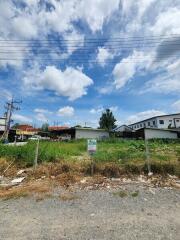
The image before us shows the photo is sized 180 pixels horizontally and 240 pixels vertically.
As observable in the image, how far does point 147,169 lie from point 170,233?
409cm

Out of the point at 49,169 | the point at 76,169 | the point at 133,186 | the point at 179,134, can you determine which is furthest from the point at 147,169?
the point at 179,134

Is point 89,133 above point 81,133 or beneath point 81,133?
above

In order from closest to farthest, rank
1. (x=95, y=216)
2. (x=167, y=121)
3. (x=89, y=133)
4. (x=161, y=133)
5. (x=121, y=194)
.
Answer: (x=95, y=216) → (x=121, y=194) → (x=161, y=133) → (x=89, y=133) → (x=167, y=121)

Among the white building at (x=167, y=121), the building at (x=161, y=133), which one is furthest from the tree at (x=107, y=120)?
the building at (x=161, y=133)

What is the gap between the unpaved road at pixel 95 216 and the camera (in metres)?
3.53

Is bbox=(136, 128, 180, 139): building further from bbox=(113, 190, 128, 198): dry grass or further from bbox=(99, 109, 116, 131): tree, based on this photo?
bbox=(113, 190, 128, 198): dry grass

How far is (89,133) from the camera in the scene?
4044 cm

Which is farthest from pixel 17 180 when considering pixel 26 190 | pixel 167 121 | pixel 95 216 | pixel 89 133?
pixel 167 121

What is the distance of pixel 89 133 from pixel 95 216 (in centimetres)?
3616

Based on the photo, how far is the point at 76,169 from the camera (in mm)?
7672

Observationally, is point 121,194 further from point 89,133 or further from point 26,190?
point 89,133

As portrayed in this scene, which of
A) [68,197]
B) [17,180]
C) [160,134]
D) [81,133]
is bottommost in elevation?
[68,197]

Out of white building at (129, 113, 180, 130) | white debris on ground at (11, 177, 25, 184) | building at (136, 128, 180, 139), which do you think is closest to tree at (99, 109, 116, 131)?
white building at (129, 113, 180, 130)

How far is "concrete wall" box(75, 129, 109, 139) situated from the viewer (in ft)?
129
